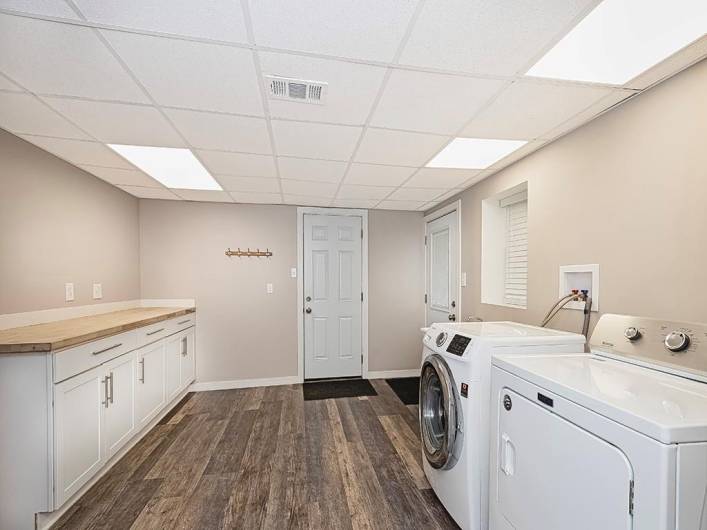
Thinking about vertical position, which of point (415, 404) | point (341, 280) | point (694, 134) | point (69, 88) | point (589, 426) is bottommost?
point (415, 404)

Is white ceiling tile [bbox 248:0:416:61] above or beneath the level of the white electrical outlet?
above

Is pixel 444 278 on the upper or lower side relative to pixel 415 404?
upper

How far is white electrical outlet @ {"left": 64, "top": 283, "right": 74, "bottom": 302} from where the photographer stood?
2.48 m

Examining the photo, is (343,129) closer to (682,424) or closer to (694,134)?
(694,134)

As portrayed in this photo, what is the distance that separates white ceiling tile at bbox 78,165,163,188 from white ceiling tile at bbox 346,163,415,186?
6.00ft

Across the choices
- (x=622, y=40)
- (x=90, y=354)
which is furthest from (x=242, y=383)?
(x=622, y=40)

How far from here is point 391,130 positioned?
1930mm

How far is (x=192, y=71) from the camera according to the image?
54.9 inches

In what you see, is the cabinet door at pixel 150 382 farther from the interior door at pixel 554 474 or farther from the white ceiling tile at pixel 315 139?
the interior door at pixel 554 474

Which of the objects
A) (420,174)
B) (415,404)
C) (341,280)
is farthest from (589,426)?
(341,280)

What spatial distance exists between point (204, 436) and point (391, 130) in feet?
9.17

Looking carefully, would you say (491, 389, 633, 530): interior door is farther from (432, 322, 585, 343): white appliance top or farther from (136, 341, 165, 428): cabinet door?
(136, 341, 165, 428): cabinet door

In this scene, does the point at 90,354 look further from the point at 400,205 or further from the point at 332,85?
the point at 400,205

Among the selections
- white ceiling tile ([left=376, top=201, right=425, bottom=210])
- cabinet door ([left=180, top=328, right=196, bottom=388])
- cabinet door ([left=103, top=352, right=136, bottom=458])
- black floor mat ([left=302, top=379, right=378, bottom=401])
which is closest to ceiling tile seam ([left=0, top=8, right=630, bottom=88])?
cabinet door ([left=103, top=352, right=136, bottom=458])
